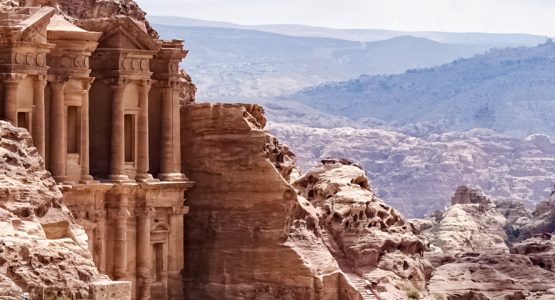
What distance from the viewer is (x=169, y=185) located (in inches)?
3152

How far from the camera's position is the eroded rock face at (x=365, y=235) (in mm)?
85250

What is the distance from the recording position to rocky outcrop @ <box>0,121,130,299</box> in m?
55.6

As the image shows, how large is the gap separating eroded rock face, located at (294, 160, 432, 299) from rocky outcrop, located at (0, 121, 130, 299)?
2278 cm

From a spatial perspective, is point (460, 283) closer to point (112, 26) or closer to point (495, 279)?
point (495, 279)

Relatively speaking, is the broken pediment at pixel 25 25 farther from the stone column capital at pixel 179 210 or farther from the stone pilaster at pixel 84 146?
the stone column capital at pixel 179 210

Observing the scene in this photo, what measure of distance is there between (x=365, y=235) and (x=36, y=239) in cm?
3033

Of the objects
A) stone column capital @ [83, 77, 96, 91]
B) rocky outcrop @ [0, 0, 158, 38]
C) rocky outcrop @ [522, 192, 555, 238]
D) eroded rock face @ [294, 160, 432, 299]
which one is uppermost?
rocky outcrop @ [0, 0, 158, 38]

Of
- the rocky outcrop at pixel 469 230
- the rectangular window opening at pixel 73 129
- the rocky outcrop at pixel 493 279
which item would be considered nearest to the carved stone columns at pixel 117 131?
the rectangular window opening at pixel 73 129

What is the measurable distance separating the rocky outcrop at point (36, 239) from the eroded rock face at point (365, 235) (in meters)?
22.8

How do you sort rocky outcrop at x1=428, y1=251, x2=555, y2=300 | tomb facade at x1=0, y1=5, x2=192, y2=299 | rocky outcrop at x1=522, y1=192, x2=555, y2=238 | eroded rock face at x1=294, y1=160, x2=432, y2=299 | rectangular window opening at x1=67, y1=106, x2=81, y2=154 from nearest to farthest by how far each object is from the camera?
1. tomb facade at x1=0, y1=5, x2=192, y2=299
2. rectangular window opening at x1=67, y1=106, x2=81, y2=154
3. eroded rock face at x1=294, y1=160, x2=432, y2=299
4. rocky outcrop at x1=428, y1=251, x2=555, y2=300
5. rocky outcrop at x1=522, y1=192, x2=555, y2=238

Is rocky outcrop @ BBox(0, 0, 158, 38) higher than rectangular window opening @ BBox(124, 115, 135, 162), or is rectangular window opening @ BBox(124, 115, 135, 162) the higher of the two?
rocky outcrop @ BBox(0, 0, 158, 38)

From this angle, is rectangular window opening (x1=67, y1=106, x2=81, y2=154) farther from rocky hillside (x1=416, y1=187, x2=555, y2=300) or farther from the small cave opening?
rocky hillside (x1=416, y1=187, x2=555, y2=300)

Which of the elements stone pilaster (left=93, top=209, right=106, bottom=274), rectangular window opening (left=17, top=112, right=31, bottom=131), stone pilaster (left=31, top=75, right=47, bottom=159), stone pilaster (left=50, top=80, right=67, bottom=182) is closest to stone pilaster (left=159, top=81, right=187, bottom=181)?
stone pilaster (left=93, top=209, right=106, bottom=274)

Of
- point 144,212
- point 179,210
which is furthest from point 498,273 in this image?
point 144,212
